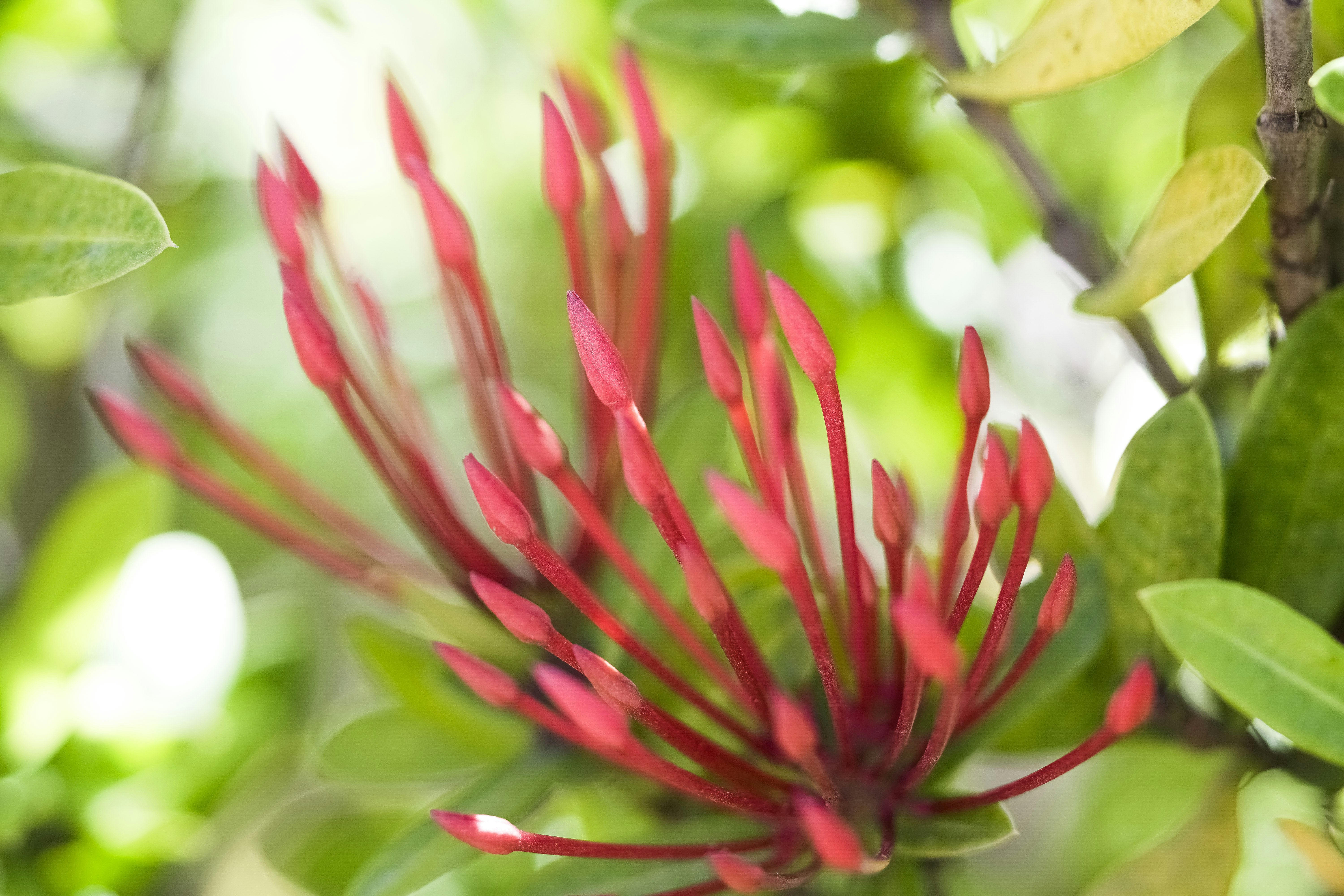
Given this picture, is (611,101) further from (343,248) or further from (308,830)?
(308,830)

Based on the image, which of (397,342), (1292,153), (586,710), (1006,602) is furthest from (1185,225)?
(397,342)

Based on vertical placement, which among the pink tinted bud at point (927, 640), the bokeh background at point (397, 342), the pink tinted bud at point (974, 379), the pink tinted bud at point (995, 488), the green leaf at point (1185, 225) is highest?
the green leaf at point (1185, 225)

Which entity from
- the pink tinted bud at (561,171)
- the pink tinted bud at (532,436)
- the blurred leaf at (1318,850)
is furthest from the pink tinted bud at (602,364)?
the blurred leaf at (1318,850)

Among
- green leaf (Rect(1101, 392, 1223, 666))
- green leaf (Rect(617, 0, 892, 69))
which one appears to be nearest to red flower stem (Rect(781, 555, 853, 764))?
green leaf (Rect(1101, 392, 1223, 666))

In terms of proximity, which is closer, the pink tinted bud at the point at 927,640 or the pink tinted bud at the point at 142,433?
the pink tinted bud at the point at 927,640

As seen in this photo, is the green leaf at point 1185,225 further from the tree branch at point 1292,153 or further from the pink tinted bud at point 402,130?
the pink tinted bud at point 402,130

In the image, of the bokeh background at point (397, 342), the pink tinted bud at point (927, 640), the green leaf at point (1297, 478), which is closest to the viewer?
the pink tinted bud at point (927, 640)
